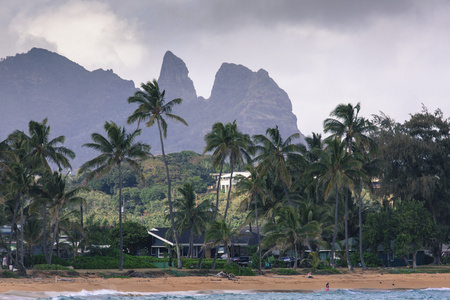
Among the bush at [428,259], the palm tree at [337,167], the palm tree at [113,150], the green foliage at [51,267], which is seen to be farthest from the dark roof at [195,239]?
the green foliage at [51,267]

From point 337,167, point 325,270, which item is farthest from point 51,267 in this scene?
point 337,167

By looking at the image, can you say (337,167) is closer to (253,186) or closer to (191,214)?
(253,186)

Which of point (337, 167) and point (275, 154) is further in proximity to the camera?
point (275, 154)

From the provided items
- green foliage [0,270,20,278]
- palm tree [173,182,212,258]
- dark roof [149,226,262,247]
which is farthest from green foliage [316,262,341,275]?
green foliage [0,270,20,278]

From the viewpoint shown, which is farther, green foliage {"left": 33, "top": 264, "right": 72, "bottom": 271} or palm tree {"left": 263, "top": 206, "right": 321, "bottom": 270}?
palm tree {"left": 263, "top": 206, "right": 321, "bottom": 270}

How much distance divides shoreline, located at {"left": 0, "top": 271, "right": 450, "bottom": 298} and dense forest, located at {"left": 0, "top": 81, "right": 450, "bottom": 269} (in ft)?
14.2

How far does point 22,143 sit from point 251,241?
34471mm

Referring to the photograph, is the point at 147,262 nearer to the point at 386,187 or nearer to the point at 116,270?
the point at 116,270

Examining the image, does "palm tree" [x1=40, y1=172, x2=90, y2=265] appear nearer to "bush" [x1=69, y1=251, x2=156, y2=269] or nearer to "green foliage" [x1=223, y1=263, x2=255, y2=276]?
"bush" [x1=69, y1=251, x2=156, y2=269]

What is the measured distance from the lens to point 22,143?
51438 mm

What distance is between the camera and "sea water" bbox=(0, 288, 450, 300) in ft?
118

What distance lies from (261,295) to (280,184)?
2575cm

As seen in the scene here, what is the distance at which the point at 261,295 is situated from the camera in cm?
4109

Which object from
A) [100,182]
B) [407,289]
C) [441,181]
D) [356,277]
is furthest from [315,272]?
[100,182]
